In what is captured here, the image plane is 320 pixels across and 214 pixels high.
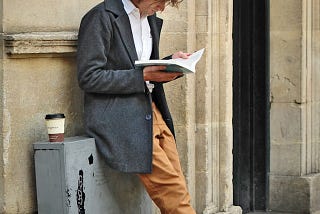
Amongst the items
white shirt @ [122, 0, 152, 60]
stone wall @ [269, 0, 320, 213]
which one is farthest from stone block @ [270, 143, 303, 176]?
white shirt @ [122, 0, 152, 60]

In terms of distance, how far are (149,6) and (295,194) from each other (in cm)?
340

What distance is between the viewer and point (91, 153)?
615cm

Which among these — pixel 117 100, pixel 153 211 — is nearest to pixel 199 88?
pixel 153 211

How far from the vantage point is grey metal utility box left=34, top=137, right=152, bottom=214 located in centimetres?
591

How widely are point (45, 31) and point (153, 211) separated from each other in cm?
153

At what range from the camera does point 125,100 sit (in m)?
6.17

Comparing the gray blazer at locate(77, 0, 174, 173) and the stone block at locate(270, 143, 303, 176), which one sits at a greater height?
the gray blazer at locate(77, 0, 174, 173)

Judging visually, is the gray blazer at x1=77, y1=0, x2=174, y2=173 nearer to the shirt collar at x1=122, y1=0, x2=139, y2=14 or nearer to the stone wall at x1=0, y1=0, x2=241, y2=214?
the shirt collar at x1=122, y1=0, x2=139, y2=14

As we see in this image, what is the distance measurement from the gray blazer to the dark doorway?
9.70 ft

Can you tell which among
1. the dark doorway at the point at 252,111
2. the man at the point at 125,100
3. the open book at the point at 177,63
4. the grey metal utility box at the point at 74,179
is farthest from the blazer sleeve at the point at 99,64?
the dark doorway at the point at 252,111

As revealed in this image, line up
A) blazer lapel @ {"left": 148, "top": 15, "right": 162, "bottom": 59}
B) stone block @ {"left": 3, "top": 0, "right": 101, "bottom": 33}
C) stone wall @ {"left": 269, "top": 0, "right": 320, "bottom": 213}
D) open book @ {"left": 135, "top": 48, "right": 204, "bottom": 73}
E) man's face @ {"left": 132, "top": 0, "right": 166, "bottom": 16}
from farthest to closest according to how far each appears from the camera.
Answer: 1. stone wall @ {"left": 269, "top": 0, "right": 320, "bottom": 213}
2. blazer lapel @ {"left": 148, "top": 15, "right": 162, "bottom": 59}
3. man's face @ {"left": 132, "top": 0, "right": 166, "bottom": 16}
4. stone block @ {"left": 3, "top": 0, "right": 101, "bottom": 33}
5. open book @ {"left": 135, "top": 48, "right": 204, "bottom": 73}

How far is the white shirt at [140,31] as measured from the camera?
623cm

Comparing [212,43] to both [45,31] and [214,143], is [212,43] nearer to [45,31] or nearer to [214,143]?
[214,143]

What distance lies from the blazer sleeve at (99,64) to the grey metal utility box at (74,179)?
32 cm
